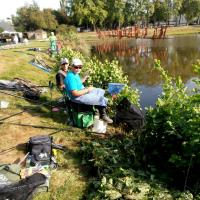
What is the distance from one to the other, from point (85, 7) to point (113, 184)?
71561mm

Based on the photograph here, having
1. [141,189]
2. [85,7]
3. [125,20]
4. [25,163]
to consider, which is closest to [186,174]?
[141,189]

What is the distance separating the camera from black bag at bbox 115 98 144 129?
7.81m

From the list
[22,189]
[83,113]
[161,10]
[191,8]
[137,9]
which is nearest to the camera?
[22,189]

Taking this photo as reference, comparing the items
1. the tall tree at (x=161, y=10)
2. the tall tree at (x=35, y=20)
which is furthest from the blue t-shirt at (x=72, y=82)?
the tall tree at (x=161, y=10)

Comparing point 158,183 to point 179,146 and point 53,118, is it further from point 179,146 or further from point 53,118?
Result: point 53,118

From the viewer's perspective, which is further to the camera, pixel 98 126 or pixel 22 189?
pixel 98 126

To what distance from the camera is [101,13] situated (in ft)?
243

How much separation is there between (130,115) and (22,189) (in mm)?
3647

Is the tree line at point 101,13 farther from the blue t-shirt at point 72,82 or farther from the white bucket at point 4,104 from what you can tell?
the blue t-shirt at point 72,82

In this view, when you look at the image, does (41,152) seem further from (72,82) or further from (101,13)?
(101,13)

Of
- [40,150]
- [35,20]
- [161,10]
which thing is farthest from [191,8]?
[40,150]

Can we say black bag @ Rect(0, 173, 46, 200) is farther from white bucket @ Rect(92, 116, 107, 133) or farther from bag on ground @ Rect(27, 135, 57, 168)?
white bucket @ Rect(92, 116, 107, 133)

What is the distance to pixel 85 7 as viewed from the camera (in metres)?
73.2

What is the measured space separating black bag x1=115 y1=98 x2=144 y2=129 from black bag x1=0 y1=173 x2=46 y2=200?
3166mm
